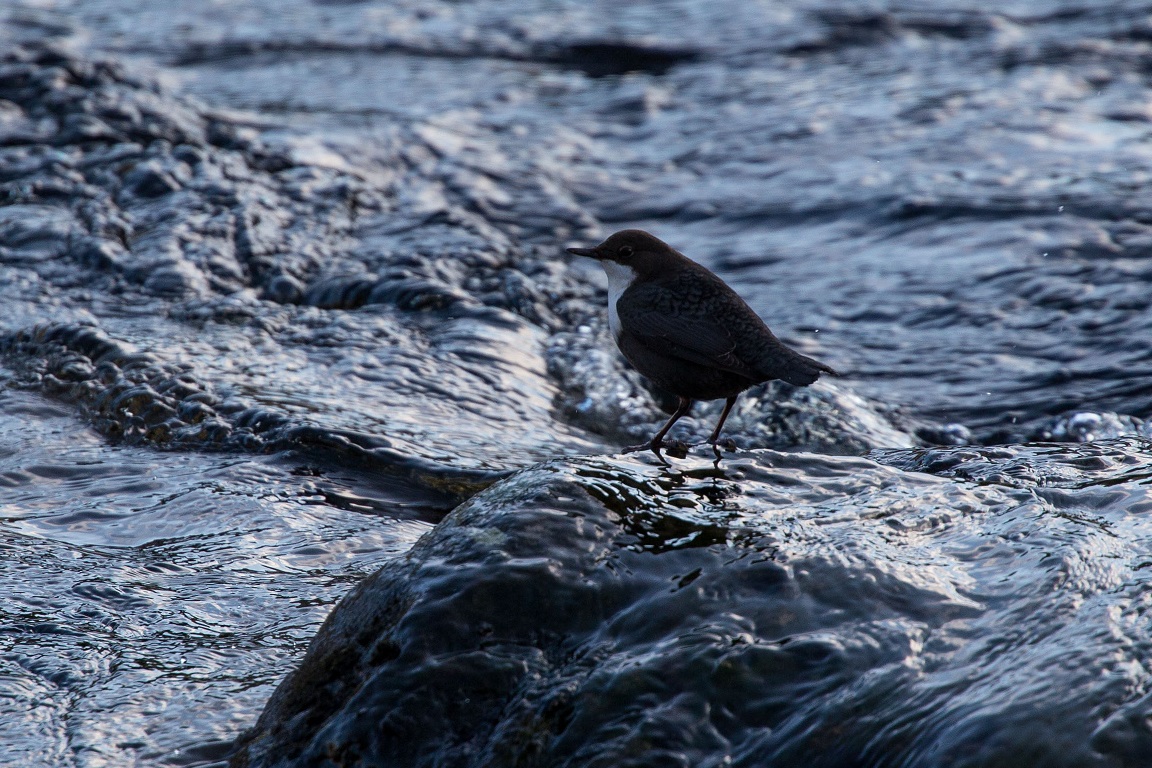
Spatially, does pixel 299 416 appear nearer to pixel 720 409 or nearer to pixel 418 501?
pixel 418 501

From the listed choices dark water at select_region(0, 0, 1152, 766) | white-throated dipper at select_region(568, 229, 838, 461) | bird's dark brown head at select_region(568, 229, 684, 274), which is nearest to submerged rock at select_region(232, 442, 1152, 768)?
dark water at select_region(0, 0, 1152, 766)

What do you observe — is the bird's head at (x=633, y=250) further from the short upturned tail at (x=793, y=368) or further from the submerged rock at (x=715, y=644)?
Result: the submerged rock at (x=715, y=644)

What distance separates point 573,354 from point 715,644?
4054mm

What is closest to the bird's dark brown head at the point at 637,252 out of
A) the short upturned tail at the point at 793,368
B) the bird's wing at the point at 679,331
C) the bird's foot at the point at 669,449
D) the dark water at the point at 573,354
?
the bird's wing at the point at 679,331

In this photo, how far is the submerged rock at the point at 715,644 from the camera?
2342 millimetres

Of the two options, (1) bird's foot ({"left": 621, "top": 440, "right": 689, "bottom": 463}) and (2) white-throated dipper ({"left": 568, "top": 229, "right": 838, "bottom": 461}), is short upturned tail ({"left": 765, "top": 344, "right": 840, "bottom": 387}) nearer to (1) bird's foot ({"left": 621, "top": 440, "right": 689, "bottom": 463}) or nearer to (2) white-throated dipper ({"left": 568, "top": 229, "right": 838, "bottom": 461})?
(2) white-throated dipper ({"left": 568, "top": 229, "right": 838, "bottom": 461})

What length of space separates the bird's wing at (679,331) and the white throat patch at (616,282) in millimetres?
119

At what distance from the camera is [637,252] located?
15.8 feet

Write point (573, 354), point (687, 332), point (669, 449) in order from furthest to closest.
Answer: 1. point (573, 354)
2. point (687, 332)
3. point (669, 449)

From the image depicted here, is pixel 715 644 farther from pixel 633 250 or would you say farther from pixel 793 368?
pixel 633 250

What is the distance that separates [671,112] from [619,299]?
6098 mm

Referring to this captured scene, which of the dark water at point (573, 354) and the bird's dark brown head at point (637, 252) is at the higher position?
the bird's dark brown head at point (637, 252)

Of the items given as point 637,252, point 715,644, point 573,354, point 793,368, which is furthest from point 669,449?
point 573,354

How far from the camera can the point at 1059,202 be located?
796 centimetres
